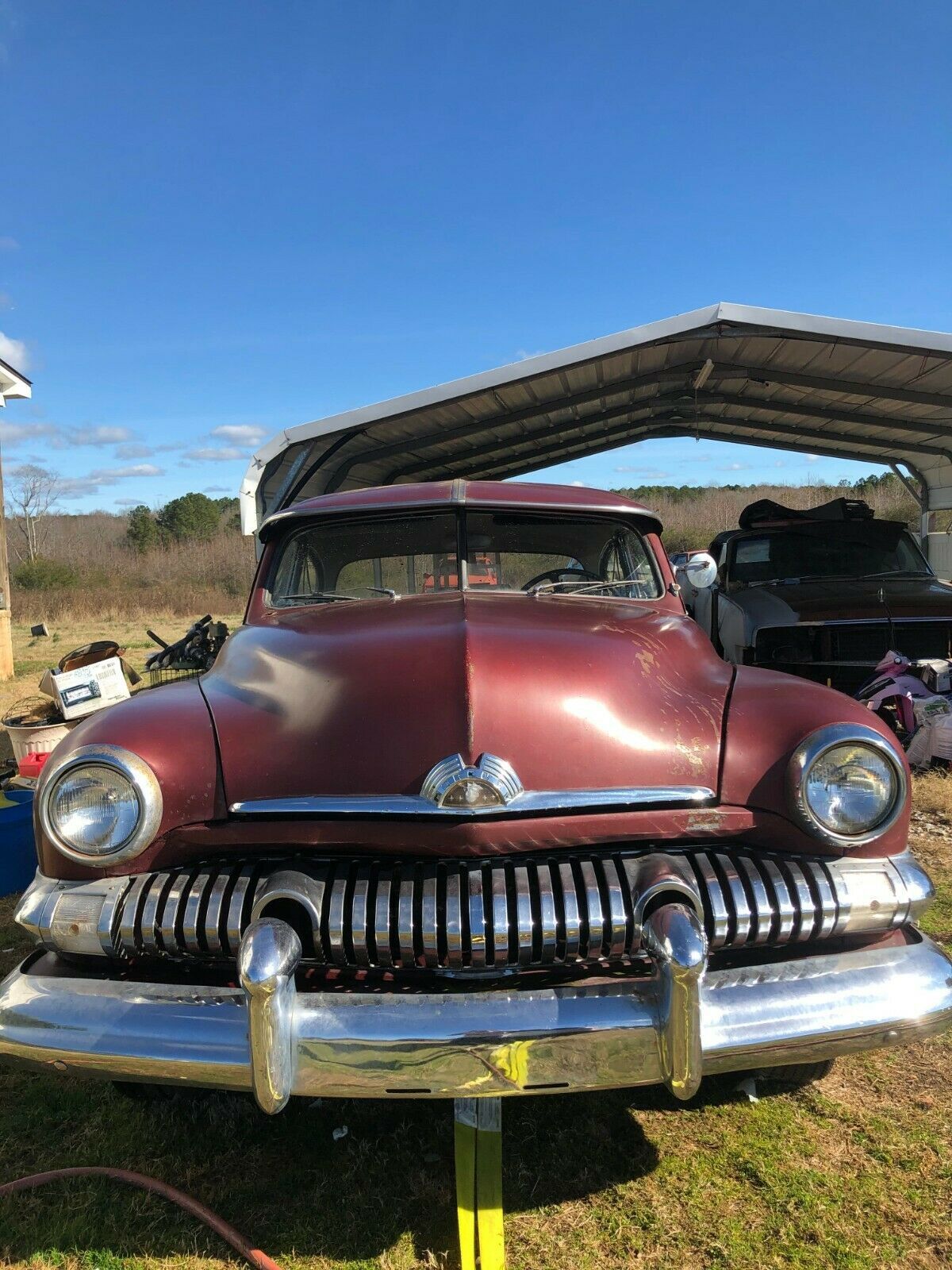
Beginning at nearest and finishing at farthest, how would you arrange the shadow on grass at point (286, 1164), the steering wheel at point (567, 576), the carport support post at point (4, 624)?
the shadow on grass at point (286, 1164), the steering wheel at point (567, 576), the carport support post at point (4, 624)

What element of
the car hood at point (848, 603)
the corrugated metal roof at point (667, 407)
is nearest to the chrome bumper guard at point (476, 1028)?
the car hood at point (848, 603)

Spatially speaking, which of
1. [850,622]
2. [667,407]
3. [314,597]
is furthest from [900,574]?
[314,597]

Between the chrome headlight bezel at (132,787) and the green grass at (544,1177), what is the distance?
1.00 m

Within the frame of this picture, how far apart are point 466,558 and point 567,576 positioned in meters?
0.50

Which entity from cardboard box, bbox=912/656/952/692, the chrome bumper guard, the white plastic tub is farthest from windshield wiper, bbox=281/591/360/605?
cardboard box, bbox=912/656/952/692

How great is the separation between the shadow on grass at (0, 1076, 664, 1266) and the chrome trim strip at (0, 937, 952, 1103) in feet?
2.04

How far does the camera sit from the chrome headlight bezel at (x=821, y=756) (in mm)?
2164

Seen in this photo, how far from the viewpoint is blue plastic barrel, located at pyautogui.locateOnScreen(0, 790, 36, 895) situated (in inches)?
180

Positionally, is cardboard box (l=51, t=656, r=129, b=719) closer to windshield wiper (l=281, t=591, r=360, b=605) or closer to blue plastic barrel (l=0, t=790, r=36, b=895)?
blue plastic barrel (l=0, t=790, r=36, b=895)

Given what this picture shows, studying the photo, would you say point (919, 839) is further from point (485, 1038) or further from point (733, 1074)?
point (485, 1038)

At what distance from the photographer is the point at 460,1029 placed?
1.76 m

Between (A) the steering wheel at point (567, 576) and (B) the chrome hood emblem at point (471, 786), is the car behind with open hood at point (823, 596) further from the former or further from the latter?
(B) the chrome hood emblem at point (471, 786)

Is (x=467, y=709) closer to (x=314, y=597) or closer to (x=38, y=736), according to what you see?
(x=314, y=597)

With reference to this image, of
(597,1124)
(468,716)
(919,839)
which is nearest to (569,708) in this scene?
(468,716)
